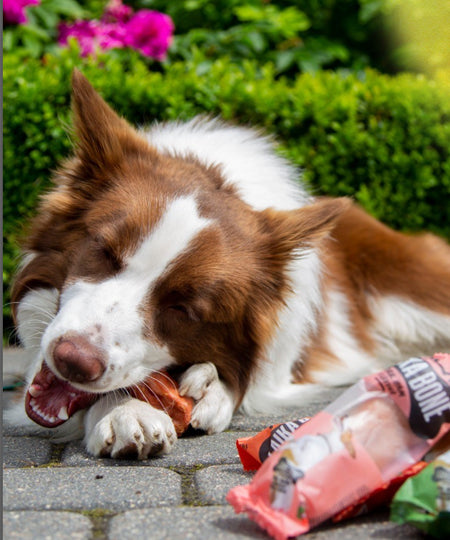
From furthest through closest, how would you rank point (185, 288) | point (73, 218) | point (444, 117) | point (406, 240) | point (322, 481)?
point (444, 117) → point (406, 240) → point (73, 218) → point (185, 288) → point (322, 481)

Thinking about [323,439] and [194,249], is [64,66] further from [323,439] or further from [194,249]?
[323,439]

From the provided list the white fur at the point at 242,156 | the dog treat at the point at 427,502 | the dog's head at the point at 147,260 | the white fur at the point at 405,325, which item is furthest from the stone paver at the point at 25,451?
the white fur at the point at 405,325

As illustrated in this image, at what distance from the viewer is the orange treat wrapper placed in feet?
9.64

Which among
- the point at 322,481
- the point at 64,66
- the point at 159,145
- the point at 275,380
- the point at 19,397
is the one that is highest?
the point at 322,481

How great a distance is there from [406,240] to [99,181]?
7.55 feet

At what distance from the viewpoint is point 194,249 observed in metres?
2.91

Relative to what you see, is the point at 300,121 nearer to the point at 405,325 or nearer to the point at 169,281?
the point at 405,325

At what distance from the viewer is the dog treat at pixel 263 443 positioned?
2.30 metres

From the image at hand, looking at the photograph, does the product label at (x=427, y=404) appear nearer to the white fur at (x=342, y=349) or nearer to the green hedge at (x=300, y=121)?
the white fur at (x=342, y=349)

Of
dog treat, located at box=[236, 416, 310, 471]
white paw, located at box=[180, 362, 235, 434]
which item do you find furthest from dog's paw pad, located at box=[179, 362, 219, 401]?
dog treat, located at box=[236, 416, 310, 471]

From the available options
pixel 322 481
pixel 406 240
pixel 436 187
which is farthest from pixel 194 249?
pixel 436 187

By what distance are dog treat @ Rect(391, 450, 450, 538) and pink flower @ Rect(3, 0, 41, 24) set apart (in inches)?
213

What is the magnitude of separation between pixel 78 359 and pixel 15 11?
444cm

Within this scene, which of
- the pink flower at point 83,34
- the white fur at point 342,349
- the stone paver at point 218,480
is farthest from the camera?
the pink flower at point 83,34
